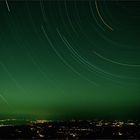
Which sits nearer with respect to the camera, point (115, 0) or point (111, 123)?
point (115, 0)

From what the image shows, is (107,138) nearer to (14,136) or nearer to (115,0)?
(14,136)

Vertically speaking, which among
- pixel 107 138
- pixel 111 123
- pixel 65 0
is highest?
pixel 65 0

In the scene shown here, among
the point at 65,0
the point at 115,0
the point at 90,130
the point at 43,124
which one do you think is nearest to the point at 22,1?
the point at 65,0

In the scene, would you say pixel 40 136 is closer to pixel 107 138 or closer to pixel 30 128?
pixel 30 128

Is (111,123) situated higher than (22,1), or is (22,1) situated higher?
(22,1)

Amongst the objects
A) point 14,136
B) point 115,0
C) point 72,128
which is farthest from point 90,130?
point 115,0

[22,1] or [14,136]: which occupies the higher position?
[22,1]
